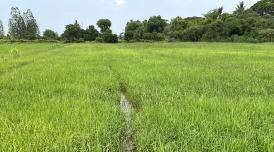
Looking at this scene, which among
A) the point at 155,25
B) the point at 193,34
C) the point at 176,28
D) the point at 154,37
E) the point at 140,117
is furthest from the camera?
the point at 155,25

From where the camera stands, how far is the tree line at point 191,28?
4259cm

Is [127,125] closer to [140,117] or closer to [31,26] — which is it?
[140,117]

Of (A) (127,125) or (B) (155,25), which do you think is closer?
(A) (127,125)

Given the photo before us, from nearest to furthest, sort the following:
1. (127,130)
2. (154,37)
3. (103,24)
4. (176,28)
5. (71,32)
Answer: (127,130), (154,37), (176,28), (71,32), (103,24)

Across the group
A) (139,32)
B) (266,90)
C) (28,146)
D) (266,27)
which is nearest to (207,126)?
(28,146)

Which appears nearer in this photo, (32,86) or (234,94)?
(234,94)

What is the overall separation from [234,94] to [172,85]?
1327 millimetres

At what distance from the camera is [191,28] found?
47312 mm

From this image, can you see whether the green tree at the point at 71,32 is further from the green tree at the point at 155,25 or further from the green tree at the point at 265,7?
the green tree at the point at 265,7

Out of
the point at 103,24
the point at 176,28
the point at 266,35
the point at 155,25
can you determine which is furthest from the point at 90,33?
the point at 266,35

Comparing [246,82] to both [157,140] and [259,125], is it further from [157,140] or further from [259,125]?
[157,140]

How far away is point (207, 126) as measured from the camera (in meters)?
4.03

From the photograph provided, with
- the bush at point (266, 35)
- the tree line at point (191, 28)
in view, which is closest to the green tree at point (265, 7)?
the tree line at point (191, 28)

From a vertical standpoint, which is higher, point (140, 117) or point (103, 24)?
point (103, 24)
